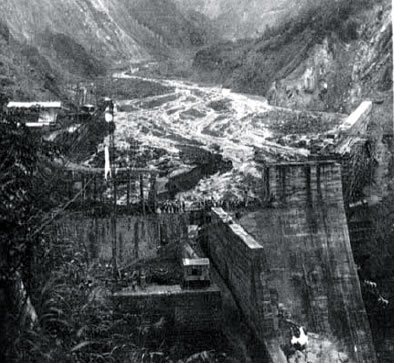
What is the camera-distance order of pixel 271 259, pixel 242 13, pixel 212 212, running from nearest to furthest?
1. pixel 271 259
2. pixel 212 212
3. pixel 242 13

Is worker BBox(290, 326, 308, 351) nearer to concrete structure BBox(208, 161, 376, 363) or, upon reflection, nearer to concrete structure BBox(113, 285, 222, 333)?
concrete structure BBox(208, 161, 376, 363)

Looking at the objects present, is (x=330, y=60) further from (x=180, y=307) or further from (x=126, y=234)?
(x=180, y=307)

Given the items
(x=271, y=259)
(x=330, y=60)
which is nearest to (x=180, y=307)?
(x=271, y=259)

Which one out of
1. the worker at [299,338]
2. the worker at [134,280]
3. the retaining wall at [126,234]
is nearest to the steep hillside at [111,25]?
the retaining wall at [126,234]

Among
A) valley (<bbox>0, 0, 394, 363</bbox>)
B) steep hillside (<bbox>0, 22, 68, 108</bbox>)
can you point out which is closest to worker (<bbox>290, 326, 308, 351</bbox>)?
valley (<bbox>0, 0, 394, 363</bbox>)

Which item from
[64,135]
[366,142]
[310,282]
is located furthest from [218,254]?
[64,135]
